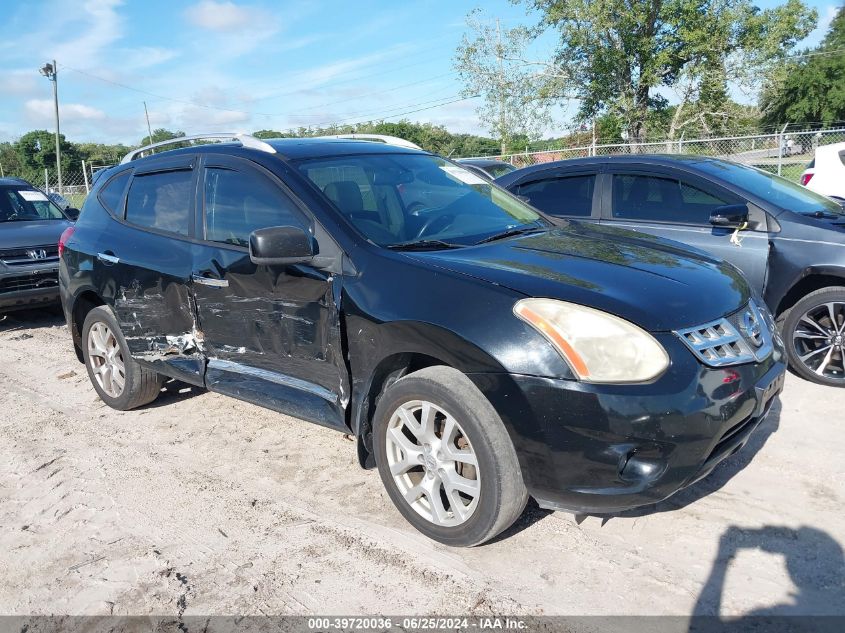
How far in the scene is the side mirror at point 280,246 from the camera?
315 cm

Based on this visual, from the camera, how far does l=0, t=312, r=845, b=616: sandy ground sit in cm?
262

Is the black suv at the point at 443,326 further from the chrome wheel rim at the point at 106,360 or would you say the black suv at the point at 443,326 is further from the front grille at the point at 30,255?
the front grille at the point at 30,255

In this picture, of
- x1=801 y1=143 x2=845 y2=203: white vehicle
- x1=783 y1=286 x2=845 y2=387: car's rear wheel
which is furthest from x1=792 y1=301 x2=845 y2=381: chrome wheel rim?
x1=801 y1=143 x2=845 y2=203: white vehicle

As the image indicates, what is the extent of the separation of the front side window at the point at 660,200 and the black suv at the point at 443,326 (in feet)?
5.43

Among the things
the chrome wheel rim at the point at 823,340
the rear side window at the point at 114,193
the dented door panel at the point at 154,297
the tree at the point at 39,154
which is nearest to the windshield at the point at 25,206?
the rear side window at the point at 114,193

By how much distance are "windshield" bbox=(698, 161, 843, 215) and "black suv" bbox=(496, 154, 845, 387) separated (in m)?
0.01

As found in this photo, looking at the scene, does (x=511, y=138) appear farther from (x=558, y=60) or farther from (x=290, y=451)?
(x=290, y=451)

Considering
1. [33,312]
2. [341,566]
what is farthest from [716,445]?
[33,312]

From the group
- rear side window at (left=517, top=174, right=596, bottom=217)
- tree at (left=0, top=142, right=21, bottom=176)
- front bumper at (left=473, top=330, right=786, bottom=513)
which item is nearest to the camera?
A: front bumper at (left=473, top=330, right=786, bottom=513)

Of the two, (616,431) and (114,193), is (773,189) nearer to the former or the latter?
(616,431)

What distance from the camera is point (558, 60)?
87.2 feet

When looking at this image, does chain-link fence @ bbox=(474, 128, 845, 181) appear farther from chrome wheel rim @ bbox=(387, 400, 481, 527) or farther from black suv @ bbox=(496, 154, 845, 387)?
chrome wheel rim @ bbox=(387, 400, 481, 527)

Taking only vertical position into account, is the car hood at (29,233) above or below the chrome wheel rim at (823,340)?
above

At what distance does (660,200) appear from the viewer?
18.1 ft
